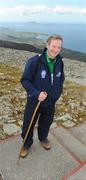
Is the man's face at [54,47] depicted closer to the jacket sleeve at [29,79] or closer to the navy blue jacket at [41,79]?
the navy blue jacket at [41,79]

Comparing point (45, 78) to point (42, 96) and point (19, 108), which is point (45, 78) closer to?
point (42, 96)

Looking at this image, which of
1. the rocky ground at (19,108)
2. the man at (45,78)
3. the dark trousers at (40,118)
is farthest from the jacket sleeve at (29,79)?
the rocky ground at (19,108)

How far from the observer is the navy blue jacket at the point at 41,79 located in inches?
169

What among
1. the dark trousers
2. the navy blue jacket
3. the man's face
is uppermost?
the man's face

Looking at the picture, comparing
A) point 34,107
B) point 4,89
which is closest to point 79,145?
point 34,107

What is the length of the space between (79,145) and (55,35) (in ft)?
9.31

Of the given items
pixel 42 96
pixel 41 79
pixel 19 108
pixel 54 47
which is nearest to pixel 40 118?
pixel 42 96

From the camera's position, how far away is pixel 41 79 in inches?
173

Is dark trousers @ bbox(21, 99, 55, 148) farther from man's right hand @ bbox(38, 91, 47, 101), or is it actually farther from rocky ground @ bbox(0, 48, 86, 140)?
rocky ground @ bbox(0, 48, 86, 140)

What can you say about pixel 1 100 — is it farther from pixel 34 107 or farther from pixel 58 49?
pixel 58 49

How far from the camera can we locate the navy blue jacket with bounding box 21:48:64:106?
4285 mm

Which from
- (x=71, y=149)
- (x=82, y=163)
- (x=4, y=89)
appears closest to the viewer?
(x=82, y=163)

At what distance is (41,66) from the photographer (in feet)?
14.2

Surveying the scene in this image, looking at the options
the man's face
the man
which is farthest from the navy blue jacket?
the man's face
